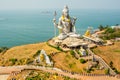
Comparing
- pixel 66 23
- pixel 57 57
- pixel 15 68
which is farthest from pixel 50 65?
pixel 66 23

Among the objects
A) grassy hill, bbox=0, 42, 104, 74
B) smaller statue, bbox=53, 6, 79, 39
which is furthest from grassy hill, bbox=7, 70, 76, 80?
smaller statue, bbox=53, 6, 79, 39

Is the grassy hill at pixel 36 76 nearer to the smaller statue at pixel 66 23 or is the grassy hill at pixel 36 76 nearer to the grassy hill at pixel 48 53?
the grassy hill at pixel 48 53

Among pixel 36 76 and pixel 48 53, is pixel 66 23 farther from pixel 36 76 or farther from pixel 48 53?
pixel 36 76

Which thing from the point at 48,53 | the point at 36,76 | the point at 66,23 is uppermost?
the point at 66,23

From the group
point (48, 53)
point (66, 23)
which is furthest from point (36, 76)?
point (66, 23)

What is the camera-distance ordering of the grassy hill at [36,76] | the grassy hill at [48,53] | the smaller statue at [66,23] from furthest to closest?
1. the smaller statue at [66,23]
2. the grassy hill at [48,53]
3. the grassy hill at [36,76]

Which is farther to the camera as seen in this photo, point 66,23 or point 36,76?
point 66,23

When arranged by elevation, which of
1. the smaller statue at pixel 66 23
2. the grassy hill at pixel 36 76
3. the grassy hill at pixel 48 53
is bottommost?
the grassy hill at pixel 36 76

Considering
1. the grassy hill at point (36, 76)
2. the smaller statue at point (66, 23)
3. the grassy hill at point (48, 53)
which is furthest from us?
the smaller statue at point (66, 23)

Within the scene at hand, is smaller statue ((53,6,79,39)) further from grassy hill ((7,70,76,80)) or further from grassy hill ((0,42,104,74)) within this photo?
grassy hill ((7,70,76,80))

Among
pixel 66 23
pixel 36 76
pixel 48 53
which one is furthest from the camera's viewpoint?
pixel 66 23

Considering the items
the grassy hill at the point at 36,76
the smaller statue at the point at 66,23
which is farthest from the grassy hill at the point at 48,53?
the smaller statue at the point at 66,23
